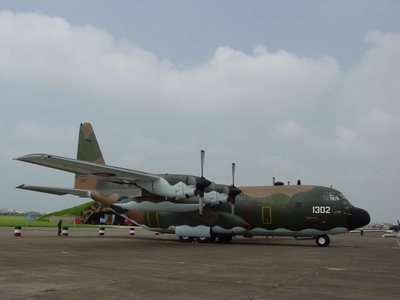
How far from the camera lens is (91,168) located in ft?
72.1

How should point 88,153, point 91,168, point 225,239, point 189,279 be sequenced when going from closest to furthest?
point 189,279, point 91,168, point 225,239, point 88,153

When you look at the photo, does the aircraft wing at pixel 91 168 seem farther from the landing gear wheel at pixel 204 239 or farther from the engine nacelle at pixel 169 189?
the landing gear wheel at pixel 204 239

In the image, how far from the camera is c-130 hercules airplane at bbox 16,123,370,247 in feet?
78.4

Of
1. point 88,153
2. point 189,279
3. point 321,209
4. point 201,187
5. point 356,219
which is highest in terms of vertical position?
point 88,153

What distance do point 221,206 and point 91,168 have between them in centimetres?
911

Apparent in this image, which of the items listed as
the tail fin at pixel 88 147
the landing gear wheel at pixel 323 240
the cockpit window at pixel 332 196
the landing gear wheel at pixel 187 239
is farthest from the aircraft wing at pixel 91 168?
the landing gear wheel at pixel 323 240

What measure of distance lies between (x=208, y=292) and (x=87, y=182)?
925 inches

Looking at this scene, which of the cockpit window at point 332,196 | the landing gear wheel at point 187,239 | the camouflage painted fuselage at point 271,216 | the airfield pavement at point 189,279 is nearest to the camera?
the airfield pavement at point 189,279

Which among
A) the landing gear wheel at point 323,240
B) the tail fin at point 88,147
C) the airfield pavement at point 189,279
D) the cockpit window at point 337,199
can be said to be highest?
the tail fin at point 88,147

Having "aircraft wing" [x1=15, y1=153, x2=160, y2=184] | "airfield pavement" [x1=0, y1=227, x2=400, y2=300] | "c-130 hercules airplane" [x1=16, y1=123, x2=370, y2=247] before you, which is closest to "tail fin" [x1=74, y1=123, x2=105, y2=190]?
"c-130 hercules airplane" [x1=16, y1=123, x2=370, y2=247]

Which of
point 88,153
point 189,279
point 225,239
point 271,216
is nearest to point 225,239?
point 225,239

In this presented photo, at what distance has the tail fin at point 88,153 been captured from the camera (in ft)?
100

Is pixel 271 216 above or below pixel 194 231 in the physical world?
above

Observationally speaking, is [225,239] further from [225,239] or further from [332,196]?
[332,196]
